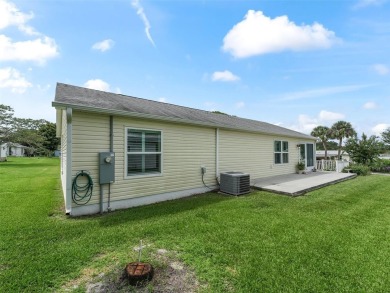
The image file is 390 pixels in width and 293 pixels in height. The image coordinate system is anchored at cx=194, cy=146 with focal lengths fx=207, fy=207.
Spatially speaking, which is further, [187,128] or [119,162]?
[187,128]

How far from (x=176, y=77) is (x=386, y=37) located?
9464 mm

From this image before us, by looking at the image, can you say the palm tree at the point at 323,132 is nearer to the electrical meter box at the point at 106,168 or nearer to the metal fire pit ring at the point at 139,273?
the electrical meter box at the point at 106,168

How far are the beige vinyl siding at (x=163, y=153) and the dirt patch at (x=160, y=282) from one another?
3048 millimetres

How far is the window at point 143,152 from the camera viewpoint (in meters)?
5.67

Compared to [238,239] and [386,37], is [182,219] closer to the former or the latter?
[238,239]

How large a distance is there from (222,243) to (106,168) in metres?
3.32

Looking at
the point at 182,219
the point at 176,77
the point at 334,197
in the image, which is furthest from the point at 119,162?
the point at 176,77

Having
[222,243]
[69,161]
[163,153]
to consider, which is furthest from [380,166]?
[69,161]

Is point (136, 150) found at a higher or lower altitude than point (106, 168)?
higher

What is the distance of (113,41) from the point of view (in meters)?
8.60

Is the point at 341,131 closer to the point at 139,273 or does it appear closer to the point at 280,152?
the point at 280,152

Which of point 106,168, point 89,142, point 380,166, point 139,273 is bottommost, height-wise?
point 139,273

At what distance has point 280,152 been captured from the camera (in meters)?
11.6

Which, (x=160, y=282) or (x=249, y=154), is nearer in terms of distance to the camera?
(x=160, y=282)
